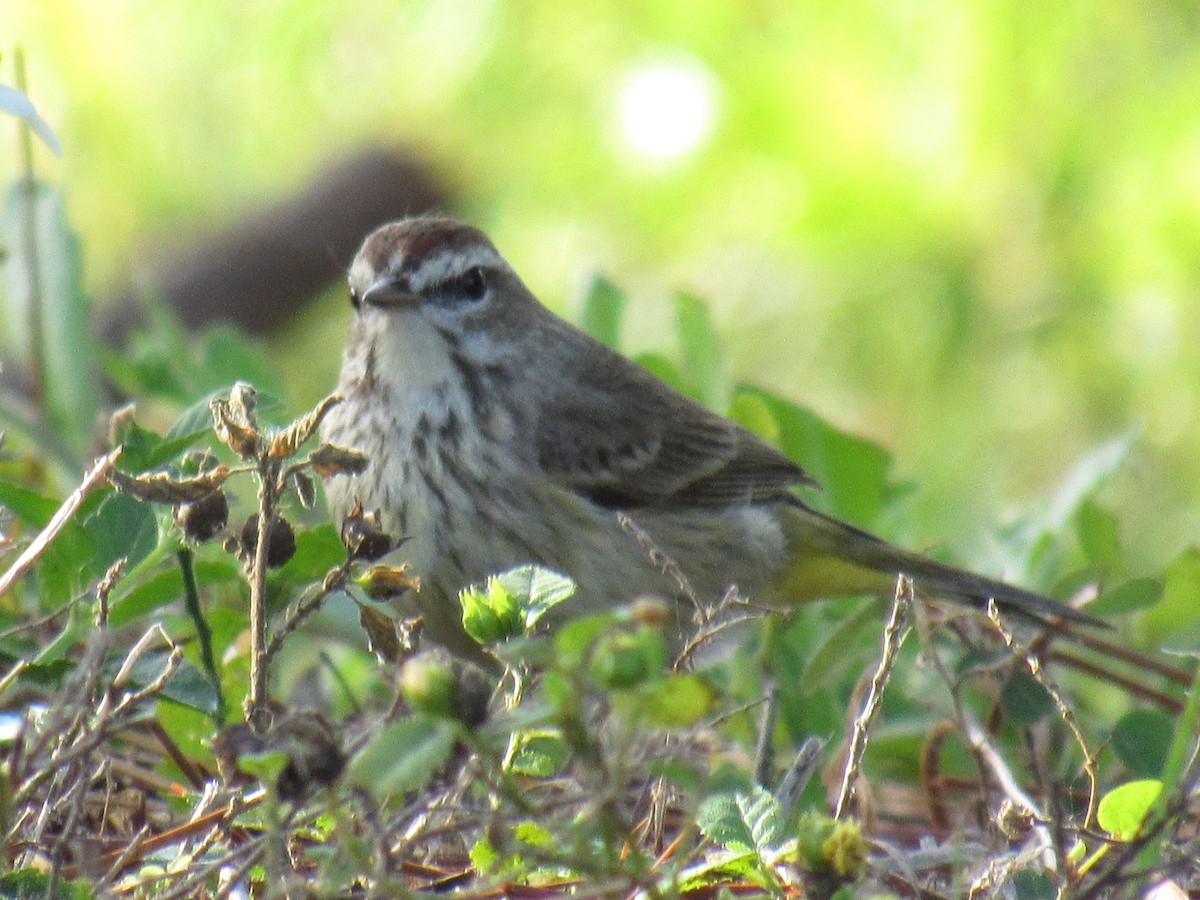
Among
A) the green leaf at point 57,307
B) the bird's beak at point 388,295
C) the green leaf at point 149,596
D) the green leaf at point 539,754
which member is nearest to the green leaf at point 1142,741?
the green leaf at point 539,754

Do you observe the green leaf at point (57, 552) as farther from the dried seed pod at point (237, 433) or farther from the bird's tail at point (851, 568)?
the bird's tail at point (851, 568)

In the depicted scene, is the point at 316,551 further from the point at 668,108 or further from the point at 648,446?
the point at 668,108

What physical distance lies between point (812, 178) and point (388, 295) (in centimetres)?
304

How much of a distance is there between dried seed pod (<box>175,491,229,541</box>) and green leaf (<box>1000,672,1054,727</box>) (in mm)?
1325

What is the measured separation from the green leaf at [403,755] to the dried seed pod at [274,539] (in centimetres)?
51

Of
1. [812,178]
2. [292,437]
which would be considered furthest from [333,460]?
[812,178]

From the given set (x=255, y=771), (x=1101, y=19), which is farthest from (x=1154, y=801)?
(x=1101, y=19)

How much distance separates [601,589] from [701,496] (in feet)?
2.60

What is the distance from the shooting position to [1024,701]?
265cm

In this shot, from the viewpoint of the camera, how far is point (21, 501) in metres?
2.28

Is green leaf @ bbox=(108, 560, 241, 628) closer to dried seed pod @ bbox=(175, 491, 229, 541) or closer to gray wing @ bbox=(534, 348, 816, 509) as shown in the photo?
dried seed pod @ bbox=(175, 491, 229, 541)

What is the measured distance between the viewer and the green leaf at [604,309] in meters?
3.87

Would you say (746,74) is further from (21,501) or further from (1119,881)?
(1119,881)

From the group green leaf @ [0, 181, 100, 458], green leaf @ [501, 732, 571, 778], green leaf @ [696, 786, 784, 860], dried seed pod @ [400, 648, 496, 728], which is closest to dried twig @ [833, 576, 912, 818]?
green leaf @ [696, 786, 784, 860]
